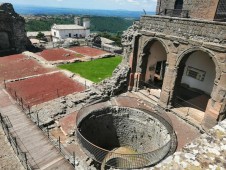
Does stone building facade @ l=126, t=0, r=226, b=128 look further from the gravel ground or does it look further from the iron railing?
the gravel ground

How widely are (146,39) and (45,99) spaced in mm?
10400

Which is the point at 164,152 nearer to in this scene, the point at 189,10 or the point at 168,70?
the point at 168,70

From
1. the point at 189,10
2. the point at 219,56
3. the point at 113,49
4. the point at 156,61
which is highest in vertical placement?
the point at 189,10

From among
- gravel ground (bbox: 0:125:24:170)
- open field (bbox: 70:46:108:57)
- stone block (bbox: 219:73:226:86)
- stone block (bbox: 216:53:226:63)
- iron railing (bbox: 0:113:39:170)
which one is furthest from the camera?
open field (bbox: 70:46:108:57)

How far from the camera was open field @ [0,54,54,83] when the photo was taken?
78.7 feet

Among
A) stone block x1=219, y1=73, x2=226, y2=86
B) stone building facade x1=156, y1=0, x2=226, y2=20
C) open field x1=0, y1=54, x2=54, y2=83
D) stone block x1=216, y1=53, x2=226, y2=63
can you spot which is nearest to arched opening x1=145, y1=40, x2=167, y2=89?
stone building facade x1=156, y1=0, x2=226, y2=20

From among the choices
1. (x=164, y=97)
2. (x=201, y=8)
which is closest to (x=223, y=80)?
(x=164, y=97)

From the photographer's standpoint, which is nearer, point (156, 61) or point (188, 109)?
point (188, 109)

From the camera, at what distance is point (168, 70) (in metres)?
16.1

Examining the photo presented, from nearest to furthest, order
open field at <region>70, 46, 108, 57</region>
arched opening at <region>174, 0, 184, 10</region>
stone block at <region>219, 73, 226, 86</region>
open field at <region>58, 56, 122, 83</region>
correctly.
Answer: stone block at <region>219, 73, 226, 86</region> → arched opening at <region>174, 0, 184, 10</region> → open field at <region>58, 56, 122, 83</region> → open field at <region>70, 46, 108, 57</region>

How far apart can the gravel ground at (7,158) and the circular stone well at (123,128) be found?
4.28 meters

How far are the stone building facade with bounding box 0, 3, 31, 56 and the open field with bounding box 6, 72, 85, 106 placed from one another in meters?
14.7

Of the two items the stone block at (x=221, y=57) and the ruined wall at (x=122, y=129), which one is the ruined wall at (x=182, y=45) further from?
the ruined wall at (x=122, y=129)

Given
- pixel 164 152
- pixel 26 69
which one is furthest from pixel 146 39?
pixel 26 69
